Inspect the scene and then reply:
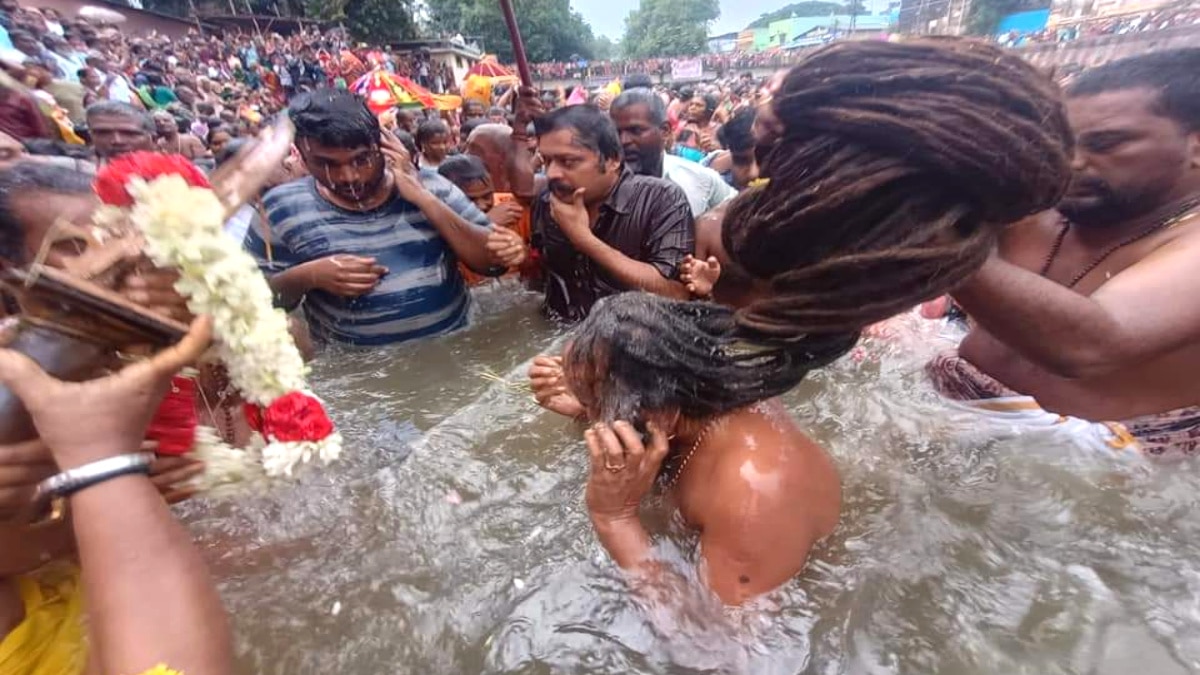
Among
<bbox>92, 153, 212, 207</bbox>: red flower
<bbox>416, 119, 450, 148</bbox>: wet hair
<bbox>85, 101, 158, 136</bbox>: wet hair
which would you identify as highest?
<bbox>85, 101, 158, 136</bbox>: wet hair

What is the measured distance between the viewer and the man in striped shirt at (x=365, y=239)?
9.82ft

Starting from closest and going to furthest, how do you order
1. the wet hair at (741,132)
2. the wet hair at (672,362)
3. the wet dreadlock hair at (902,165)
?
1. the wet dreadlock hair at (902,165)
2. the wet hair at (672,362)
3. the wet hair at (741,132)

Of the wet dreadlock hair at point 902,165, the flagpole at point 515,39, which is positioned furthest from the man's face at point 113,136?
the wet dreadlock hair at point 902,165

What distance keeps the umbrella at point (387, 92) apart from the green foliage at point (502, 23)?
35832 millimetres

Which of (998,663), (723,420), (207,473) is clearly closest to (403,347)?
(207,473)

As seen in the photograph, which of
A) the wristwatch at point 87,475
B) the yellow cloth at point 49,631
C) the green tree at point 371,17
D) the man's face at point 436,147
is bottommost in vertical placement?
the yellow cloth at point 49,631

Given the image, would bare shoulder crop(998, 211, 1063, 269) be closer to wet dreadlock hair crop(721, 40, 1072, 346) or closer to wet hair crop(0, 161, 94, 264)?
wet dreadlock hair crop(721, 40, 1072, 346)

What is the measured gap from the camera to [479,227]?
3350 millimetres

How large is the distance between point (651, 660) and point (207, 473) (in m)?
1.24

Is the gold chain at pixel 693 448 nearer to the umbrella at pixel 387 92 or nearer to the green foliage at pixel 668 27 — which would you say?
the umbrella at pixel 387 92

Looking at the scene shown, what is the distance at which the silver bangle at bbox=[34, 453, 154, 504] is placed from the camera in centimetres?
104

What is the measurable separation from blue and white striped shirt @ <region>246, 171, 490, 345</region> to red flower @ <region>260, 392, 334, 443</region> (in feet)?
5.92

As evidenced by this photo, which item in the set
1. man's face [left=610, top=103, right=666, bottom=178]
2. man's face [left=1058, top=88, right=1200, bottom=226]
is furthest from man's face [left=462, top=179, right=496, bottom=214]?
man's face [left=1058, top=88, right=1200, bottom=226]

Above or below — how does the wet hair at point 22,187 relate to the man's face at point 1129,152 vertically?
above
